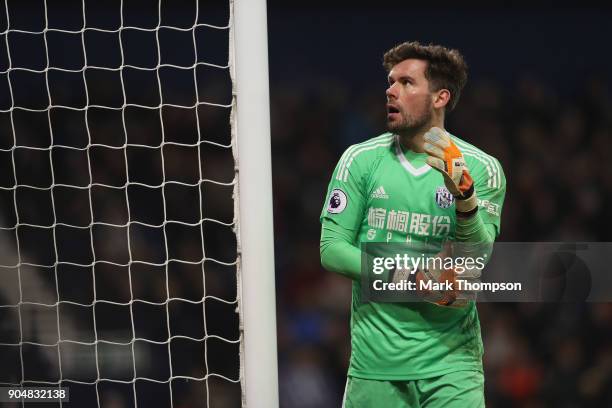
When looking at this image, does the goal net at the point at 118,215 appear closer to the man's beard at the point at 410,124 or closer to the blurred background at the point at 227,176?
the blurred background at the point at 227,176

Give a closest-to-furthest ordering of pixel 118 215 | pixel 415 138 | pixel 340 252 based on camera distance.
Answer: pixel 340 252
pixel 415 138
pixel 118 215

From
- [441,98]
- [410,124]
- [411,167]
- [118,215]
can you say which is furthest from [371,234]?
[118,215]

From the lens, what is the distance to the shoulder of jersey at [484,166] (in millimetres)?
2650

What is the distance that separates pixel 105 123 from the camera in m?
4.55

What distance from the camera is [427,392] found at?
8.45 feet

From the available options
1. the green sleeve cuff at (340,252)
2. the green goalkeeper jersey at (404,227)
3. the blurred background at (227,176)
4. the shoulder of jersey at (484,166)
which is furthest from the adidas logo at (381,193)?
the blurred background at (227,176)

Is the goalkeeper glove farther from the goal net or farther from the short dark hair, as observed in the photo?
the goal net

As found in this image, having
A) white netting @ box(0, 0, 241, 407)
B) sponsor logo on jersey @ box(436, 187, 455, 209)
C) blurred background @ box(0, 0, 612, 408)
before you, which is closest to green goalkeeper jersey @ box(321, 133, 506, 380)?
sponsor logo on jersey @ box(436, 187, 455, 209)

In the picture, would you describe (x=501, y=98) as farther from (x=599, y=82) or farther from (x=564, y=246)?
(x=564, y=246)

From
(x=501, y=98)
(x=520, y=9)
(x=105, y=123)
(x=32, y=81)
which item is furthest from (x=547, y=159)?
(x=32, y=81)

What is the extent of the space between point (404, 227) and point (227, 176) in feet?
6.61

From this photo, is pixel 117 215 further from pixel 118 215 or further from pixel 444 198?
pixel 444 198

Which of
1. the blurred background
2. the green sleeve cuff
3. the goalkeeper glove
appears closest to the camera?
the goalkeeper glove

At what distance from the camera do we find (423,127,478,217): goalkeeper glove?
Result: 242 cm
